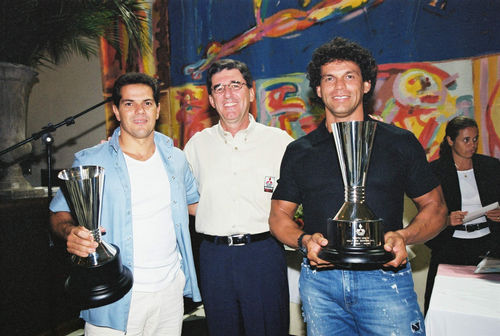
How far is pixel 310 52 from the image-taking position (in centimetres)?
401

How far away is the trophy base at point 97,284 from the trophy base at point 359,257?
865mm

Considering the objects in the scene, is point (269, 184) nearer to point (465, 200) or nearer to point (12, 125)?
point (465, 200)

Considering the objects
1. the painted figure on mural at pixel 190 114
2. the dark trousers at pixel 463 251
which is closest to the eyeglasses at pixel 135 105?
the dark trousers at pixel 463 251

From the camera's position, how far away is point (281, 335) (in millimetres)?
1996

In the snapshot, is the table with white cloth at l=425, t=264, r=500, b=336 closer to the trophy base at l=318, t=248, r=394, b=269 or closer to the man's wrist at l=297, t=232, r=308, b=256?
the trophy base at l=318, t=248, r=394, b=269

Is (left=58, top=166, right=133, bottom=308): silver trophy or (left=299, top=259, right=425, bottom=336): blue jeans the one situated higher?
(left=58, top=166, right=133, bottom=308): silver trophy

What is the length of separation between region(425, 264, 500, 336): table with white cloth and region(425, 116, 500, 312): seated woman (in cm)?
125

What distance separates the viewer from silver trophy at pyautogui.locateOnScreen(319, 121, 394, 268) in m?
1.21

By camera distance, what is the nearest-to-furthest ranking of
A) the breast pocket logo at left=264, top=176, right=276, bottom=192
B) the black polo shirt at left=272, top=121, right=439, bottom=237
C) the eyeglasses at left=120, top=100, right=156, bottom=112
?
the black polo shirt at left=272, top=121, right=439, bottom=237, the eyeglasses at left=120, top=100, right=156, bottom=112, the breast pocket logo at left=264, top=176, right=276, bottom=192

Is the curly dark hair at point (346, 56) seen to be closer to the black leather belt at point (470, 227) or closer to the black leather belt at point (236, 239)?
the black leather belt at point (236, 239)

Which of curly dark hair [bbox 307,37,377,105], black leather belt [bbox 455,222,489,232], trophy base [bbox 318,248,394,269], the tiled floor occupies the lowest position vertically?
the tiled floor

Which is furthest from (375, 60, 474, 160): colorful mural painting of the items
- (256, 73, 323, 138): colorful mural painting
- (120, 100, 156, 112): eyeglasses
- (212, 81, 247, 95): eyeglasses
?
(120, 100, 156, 112): eyeglasses

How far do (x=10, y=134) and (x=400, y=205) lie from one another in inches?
138

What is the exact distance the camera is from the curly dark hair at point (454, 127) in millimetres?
3273
